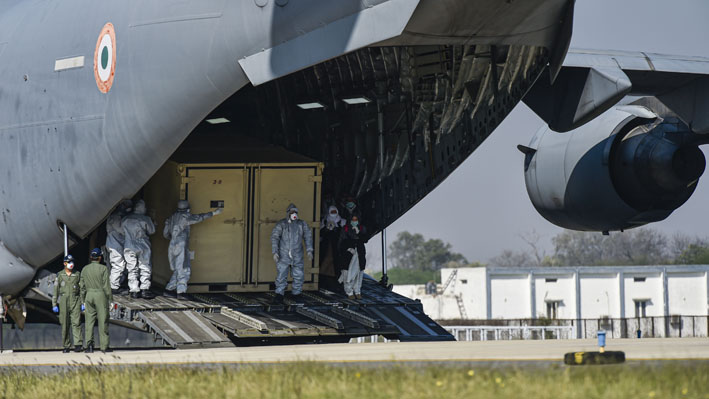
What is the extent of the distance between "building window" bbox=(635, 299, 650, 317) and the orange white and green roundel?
1775 inches

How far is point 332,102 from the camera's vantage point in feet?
54.8

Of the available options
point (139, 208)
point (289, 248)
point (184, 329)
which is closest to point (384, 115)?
point (289, 248)

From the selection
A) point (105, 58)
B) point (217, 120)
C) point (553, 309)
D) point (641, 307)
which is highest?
point (105, 58)

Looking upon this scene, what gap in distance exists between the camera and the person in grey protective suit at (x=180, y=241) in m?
16.0

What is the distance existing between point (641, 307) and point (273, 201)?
41508 millimetres

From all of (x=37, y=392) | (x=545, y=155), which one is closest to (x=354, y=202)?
(x=545, y=155)

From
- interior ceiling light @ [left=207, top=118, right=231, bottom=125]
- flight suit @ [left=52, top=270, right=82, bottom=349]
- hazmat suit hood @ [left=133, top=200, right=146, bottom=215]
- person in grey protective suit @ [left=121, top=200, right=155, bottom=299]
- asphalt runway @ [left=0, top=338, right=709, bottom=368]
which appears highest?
interior ceiling light @ [left=207, top=118, right=231, bottom=125]

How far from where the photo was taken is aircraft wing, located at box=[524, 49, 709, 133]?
14.1 meters

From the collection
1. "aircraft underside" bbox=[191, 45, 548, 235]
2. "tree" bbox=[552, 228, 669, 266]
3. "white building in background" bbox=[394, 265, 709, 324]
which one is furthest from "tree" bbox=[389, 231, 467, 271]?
"aircraft underside" bbox=[191, 45, 548, 235]

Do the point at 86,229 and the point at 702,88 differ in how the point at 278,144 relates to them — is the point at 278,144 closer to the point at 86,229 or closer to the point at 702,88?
the point at 86,229

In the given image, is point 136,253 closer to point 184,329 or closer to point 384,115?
point 184,329

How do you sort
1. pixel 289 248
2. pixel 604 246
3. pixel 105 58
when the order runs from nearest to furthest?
pixel 105 58, pixel 289 248, pixel 604 246

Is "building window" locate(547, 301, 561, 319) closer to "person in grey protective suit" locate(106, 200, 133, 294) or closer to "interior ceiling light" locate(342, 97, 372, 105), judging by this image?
"interior ceiling light" locate(342, 97, 372, 105)

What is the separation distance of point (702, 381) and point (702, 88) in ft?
30.5
